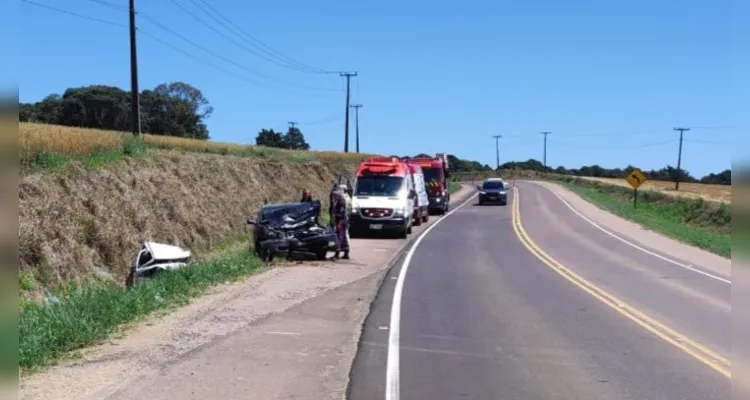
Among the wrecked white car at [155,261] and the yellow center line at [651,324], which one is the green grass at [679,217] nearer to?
the yellow center line at [651,324]

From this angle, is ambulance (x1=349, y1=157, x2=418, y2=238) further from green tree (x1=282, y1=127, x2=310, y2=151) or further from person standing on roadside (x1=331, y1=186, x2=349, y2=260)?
green tree (x1=282, y1=127, x2=310, y2=151)

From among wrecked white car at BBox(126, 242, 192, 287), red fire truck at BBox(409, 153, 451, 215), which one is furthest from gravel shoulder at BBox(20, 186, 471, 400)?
red fire truck at BBox(409, 153, 451, 215)

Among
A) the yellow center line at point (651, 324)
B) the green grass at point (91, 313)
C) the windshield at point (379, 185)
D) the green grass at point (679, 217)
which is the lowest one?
the green grass at point (679, 217)

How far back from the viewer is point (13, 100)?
13.1 feet

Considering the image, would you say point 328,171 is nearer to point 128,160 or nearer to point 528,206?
point 528,206

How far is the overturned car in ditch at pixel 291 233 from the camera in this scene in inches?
852

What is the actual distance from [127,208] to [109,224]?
2.34m

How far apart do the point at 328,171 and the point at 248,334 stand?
1842 inches

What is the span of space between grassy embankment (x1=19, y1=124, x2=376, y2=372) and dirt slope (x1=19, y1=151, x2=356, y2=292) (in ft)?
0.13

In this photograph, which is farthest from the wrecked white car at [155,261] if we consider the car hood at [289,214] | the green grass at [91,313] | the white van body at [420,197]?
the white van body at [420,197]

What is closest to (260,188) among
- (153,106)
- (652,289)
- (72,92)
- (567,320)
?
(652,289)

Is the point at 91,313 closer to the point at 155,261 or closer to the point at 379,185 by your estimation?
the point at 155,261

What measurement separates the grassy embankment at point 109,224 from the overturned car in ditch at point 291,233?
71 centimetres

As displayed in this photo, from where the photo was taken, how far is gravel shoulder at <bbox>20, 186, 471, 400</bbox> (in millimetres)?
8141
